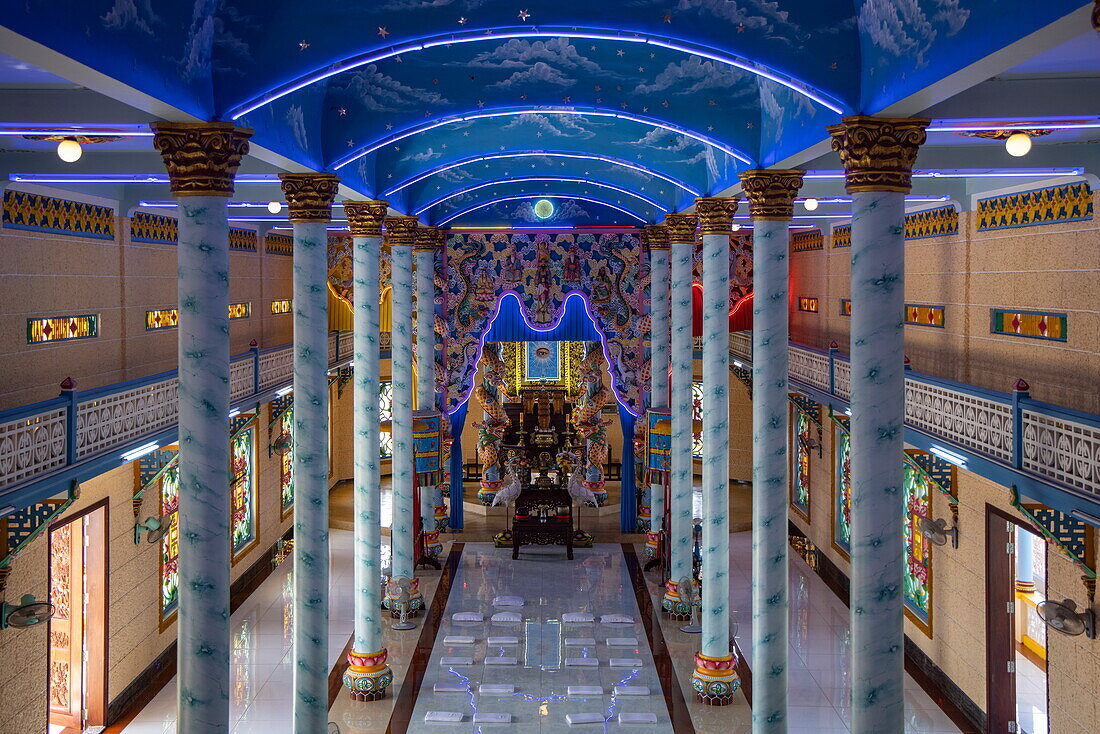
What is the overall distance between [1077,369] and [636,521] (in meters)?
13.1

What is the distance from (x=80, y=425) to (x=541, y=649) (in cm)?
782

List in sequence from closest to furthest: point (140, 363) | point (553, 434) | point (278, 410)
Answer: point (140, 363) < point (278, 410) < point (553, 434)

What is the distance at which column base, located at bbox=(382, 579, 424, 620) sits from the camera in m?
16.5

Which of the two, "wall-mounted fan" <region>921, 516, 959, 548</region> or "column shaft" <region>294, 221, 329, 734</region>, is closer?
"column shaft" <region>294, 221, 329, 734</region>

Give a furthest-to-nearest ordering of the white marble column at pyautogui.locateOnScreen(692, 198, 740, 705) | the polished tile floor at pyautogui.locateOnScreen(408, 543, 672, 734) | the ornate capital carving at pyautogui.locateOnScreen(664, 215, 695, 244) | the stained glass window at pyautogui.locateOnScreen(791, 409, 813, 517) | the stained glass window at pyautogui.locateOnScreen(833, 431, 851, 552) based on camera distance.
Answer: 1. the stained glass window at pyautogui.locateOnScreen(791, 409, 813, 517)
2. the stained glass window at pyautogui.locateOnScreen(833, 431, 851, 552)
3. the ornate capital carving at pyautogui.locateOnScreen(664, 215, 695, 244)
4. the polished tile floor at pyautogui.locateOnScreen(408, 543, 672, 734)
5. the white marble column at pyautogui.locateOnScreen(692, 198, 740, 705)

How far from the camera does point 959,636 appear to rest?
45.1 feet

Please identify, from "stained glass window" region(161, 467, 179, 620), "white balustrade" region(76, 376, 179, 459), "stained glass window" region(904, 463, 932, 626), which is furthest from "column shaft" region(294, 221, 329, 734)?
"stained glass window" region(904, 463, 932, 626)

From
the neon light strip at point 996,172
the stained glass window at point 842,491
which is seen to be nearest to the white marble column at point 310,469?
the neon light strip at point 996,172

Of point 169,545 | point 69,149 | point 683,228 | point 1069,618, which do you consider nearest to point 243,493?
point 169,545

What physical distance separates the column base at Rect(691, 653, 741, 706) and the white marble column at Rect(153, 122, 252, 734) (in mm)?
7320

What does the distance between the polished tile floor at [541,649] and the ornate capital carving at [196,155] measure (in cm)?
757

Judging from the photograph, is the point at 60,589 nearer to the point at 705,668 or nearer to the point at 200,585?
the point at 200,585

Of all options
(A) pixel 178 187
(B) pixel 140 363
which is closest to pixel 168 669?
(B) pixel 140 363

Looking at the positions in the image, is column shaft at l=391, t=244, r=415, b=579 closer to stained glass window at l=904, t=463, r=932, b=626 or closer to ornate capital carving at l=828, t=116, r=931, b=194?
stained glass window at l=904, t=463, r=932, b=626
